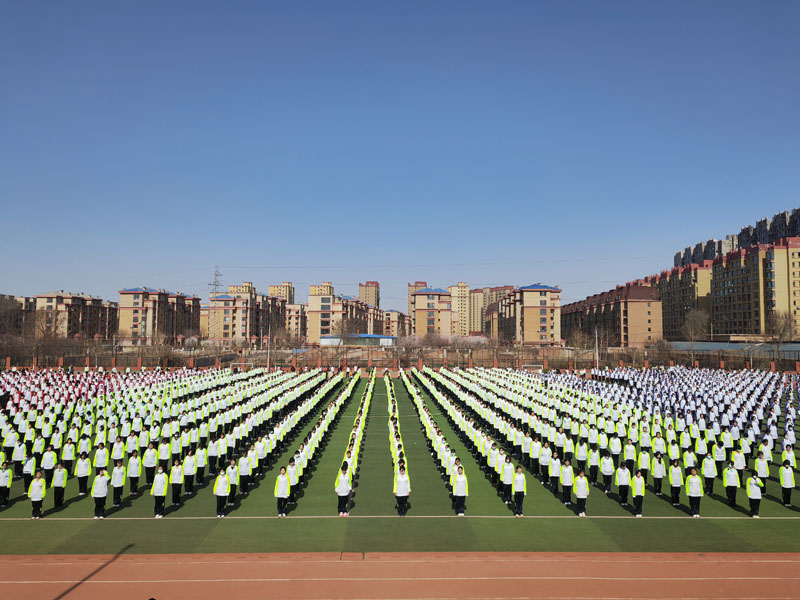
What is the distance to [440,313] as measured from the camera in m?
112

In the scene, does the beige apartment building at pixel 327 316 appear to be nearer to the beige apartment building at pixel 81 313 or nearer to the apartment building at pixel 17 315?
the beige apartment building at pixel 81 313

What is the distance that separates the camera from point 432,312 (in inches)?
4414

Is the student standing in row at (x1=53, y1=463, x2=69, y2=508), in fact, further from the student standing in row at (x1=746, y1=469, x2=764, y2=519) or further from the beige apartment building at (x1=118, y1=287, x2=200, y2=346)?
the beige apartment building at (x1=118, y1=287, x2=200, y2=346)

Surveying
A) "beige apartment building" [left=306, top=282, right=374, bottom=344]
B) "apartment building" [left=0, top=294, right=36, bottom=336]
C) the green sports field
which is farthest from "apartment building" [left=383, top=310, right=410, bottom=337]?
the green sports field

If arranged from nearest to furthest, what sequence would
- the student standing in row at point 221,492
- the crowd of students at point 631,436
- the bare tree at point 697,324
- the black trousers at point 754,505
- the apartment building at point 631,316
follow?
1. the student standing in row at point 221,492
2. the black trousers at point 754,505
3. the crowd of students at point 631,436
4. the bare tree at point 697,324
5. the apartment building at point 631,316

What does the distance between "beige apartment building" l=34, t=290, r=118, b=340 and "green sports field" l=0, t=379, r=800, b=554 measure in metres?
102

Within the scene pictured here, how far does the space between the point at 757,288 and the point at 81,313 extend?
116 meters

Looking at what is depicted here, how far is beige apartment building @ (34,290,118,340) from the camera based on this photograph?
101m

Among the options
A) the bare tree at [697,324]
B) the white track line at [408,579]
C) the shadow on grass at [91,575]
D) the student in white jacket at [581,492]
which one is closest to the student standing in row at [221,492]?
the shadow on grass at [91,575]

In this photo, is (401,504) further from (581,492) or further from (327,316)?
(327,316)

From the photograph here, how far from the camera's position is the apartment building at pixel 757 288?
7500cm

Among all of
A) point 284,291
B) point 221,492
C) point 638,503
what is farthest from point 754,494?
point 284,291

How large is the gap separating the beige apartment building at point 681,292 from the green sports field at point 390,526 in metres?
91.0

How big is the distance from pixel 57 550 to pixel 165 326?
108m
